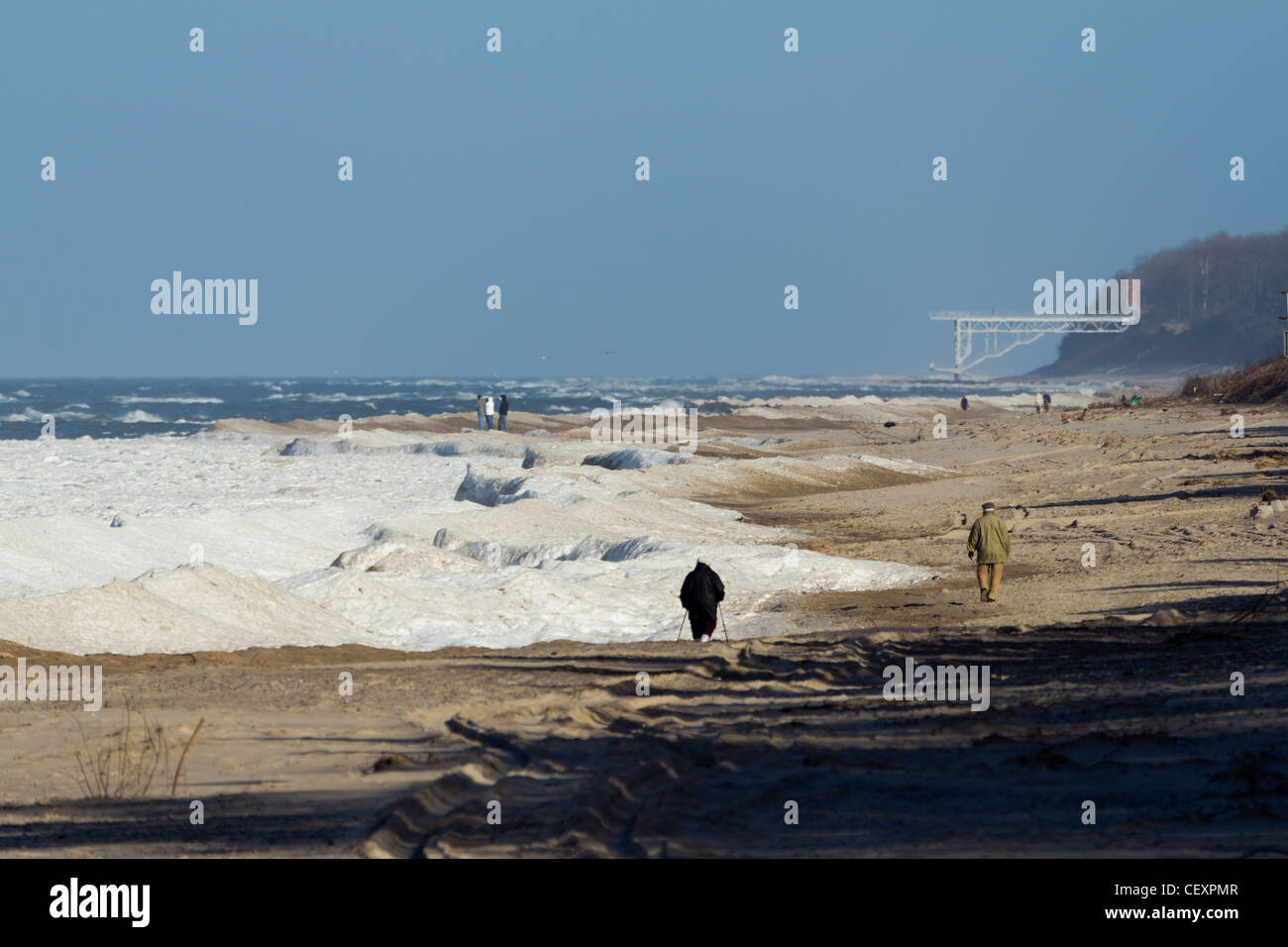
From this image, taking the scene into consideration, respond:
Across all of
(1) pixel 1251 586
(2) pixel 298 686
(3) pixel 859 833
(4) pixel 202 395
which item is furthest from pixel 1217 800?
(4) pixel 202 395

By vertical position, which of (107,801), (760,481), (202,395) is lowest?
(107,801)

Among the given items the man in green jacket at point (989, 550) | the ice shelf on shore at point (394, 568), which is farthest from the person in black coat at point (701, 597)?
the man in green jacket at point (989, 550)

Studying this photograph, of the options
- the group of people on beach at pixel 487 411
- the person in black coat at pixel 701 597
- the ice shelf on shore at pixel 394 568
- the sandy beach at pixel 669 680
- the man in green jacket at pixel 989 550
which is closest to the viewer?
the sandy beach at pixel 669 680

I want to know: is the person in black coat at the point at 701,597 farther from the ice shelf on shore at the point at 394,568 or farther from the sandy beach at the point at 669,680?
the ice shelf on shore at the point at 394,568

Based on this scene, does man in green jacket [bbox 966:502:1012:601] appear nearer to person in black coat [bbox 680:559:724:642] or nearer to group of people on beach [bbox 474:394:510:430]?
person in black coat [bbox 680:559:724:642]

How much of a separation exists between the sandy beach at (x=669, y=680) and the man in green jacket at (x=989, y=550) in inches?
16.4

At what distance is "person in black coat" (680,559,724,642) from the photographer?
39.8 feet

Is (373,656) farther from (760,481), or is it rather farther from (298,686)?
(760,481)

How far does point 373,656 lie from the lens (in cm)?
1221

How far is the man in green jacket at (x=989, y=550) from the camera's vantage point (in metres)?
13.8

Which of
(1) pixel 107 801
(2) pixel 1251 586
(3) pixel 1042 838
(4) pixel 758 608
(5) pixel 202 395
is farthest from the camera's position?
(5) pixel 202 395

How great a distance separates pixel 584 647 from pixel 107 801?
598 centimetres

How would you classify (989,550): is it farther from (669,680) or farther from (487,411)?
(487,411)

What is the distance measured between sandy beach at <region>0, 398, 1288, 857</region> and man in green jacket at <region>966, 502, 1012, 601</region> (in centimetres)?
42
